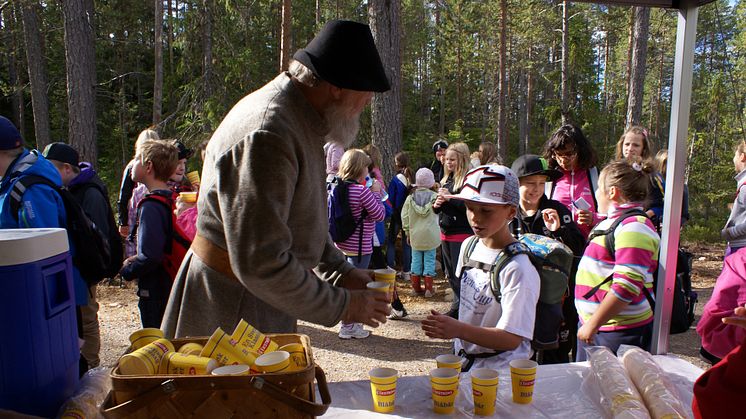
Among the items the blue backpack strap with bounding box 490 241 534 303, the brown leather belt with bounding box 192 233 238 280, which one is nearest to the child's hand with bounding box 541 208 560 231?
the blue backpack strap with bounding box 490 241 534 303

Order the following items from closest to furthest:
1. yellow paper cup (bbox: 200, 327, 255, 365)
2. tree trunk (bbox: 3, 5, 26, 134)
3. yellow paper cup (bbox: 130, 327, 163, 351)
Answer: yellow paper cup (bbox: 200, 327, 255, 365), yellow paper cup (bbox: 130, 327, 163, 351), tree trunk (bbox: 3, 5, 26, 134)

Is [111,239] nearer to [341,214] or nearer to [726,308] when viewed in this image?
[341,214]

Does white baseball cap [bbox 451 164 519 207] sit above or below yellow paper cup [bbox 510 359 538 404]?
above

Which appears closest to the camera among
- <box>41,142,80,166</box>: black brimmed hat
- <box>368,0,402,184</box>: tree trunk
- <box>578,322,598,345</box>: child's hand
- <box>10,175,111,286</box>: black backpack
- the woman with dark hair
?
<box>578,322,598,345</box>: child's hand

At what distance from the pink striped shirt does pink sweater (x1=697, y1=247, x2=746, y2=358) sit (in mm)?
3467

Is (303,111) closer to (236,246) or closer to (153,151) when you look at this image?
(236,246)

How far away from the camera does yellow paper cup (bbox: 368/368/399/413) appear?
65.9 inches

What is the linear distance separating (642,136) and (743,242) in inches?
56.4

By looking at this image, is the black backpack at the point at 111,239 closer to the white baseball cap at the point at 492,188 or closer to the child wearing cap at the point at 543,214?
the white baseball cap at the point at 492,188

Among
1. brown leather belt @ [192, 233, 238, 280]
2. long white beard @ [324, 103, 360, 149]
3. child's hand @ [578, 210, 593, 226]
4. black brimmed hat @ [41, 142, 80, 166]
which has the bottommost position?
child's hand @ [578, 210, 593, 226]

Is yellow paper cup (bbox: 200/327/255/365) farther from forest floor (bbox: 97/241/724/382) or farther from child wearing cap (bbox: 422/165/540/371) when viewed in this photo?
forest floor (bbox: 97/241/724/382)

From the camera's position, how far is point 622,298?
255 cm

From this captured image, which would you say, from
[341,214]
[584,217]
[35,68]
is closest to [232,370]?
[584,217]

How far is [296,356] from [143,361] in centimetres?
38
